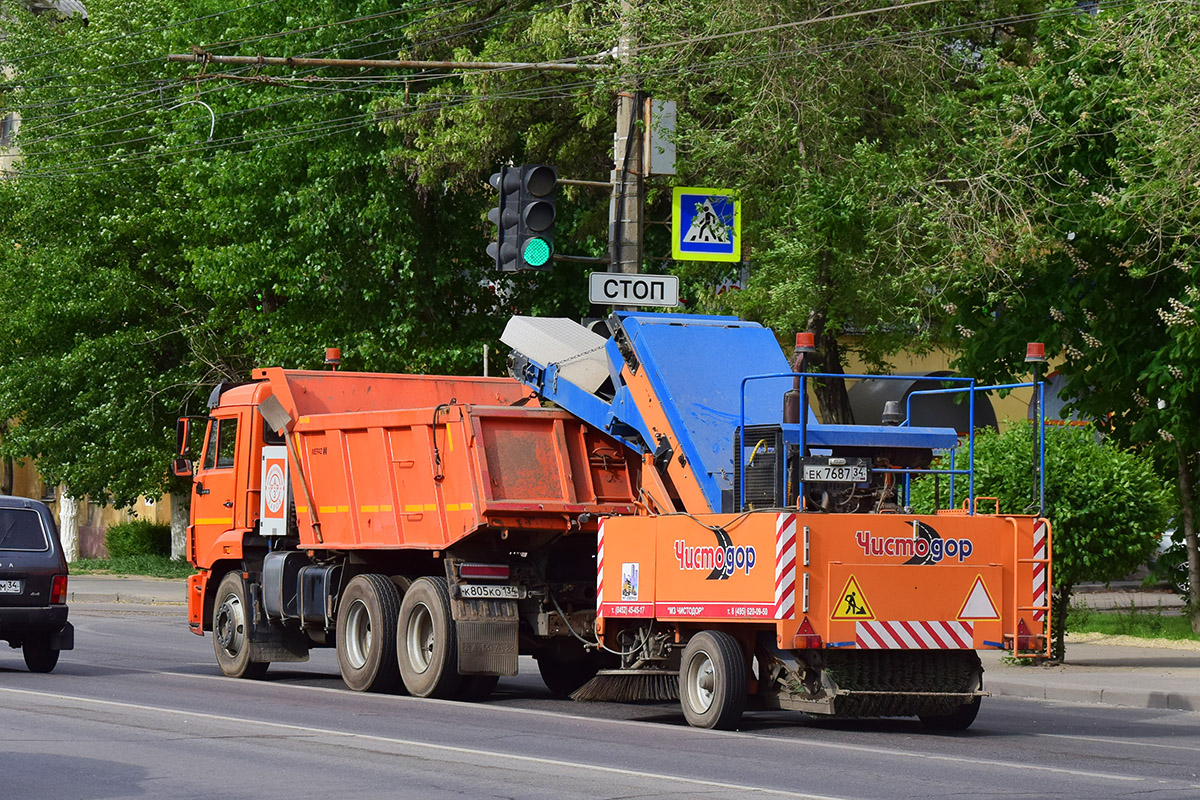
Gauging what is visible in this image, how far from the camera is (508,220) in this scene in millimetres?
16000

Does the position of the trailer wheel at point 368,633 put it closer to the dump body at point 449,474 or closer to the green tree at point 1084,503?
the dump body at point 449,474

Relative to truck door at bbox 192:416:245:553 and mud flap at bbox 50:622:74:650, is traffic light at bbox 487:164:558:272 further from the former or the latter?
mud flap at bbox 50:622:74:650

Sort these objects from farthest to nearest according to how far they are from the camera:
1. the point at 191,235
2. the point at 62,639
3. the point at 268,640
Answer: the point at 191,235
the point at 268,640
the point at 62,639

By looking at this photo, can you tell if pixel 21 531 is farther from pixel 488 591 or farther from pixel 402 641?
pixel 488 591

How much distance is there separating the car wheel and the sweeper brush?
5.47 metres

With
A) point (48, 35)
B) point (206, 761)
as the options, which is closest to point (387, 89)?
point (48, 35)

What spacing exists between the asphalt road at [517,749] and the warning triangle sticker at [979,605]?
2.97 feet

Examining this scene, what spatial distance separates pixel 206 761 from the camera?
34.3ft

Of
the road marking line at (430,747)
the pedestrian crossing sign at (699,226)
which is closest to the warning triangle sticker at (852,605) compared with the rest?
the road marking line at (430,747)

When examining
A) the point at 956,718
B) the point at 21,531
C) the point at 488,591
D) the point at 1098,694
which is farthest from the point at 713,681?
the point at 21,531

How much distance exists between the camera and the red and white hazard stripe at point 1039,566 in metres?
12.8

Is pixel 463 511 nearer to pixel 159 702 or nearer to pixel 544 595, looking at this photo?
pixel 544 595

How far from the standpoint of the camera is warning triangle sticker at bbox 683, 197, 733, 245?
17.9 m

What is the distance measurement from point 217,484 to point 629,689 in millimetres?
5722
